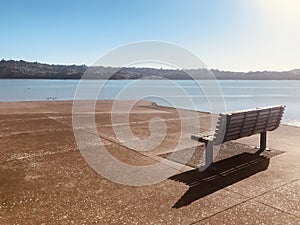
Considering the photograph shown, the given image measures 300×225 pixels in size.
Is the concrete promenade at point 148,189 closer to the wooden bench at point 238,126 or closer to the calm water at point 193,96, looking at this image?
the wooden bench at point 238,126

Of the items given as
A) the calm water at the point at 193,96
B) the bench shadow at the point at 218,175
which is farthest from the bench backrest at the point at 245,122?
the calm water at the point at 193,96

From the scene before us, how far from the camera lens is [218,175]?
5406 mm

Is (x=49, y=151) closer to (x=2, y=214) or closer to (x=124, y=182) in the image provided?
(x=124, y=182)

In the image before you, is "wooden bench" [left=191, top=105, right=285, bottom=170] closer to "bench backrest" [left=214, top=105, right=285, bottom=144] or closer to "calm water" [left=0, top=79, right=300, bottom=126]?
"bench backrest" [left=214, top=105, right=285, bottom=144]

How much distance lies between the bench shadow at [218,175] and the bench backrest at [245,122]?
57cm

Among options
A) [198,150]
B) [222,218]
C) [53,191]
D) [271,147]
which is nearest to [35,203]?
[53,191]

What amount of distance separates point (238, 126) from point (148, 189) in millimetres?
2363

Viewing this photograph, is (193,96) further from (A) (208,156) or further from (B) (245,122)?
(A) (208,156)

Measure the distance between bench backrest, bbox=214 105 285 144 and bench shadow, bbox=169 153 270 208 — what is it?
0.57 metres

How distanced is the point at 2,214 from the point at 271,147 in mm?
6299

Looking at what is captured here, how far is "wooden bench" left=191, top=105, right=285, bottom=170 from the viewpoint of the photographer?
219 inches

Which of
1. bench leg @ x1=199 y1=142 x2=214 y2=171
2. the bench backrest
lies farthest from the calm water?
bench leg @ x1=199 y1=142 x2=214 y2=171

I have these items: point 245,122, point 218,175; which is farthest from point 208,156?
point 245,122

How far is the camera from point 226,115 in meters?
5.48
